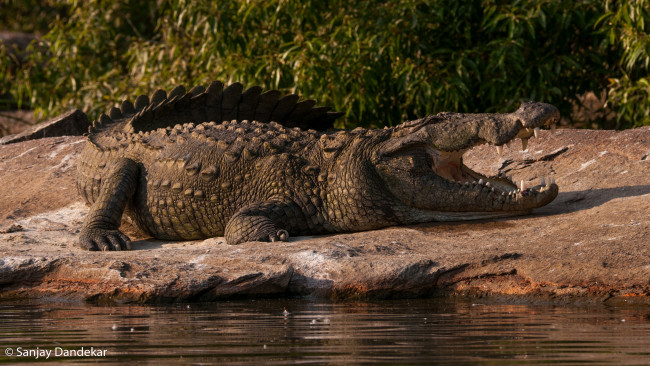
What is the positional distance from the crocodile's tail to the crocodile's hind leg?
1.77 m

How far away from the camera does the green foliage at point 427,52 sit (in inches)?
415

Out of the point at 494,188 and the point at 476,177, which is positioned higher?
the point at 476,177

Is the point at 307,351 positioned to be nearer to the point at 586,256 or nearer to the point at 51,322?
the point at 51,322

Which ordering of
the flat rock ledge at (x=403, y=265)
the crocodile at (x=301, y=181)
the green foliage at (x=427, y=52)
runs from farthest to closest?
the green foliage at (x=427, y=52), the crocodile at (x=301, y=181), the flat rock ledge at (x=403, y=265)

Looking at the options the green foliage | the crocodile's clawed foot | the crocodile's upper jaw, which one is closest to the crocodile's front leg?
the crocodile's clawed foot

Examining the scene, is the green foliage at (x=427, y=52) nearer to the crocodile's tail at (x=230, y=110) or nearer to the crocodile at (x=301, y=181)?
the crocodile's tail at (x=230, y=110)

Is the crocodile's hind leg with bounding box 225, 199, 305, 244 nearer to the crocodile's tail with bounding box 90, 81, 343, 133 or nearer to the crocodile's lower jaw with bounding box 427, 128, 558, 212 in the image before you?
the crocodile's lower jaw with bounding box 427, 128, 558, 212

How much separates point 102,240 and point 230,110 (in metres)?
2.16

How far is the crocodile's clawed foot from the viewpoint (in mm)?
6949

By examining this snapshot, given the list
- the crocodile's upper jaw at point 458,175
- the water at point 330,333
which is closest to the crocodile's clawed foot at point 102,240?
the water at point 330,333

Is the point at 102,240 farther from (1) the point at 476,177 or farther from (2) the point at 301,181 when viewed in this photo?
(1) the point at 476,177

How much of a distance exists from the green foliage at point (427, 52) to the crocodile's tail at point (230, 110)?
1.80m

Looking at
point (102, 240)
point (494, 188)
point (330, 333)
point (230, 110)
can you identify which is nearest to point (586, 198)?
point (494, 188)

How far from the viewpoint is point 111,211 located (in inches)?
291
